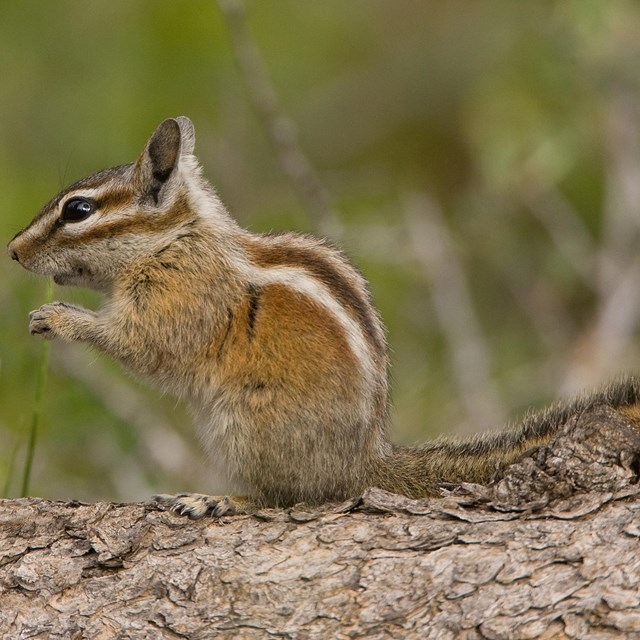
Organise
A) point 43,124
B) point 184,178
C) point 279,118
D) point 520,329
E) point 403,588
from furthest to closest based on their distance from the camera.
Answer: point 43,124 → point 520,329 → point 279,118 → point 184,178 → point 403,588

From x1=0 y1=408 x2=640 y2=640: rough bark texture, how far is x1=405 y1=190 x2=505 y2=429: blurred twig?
3.30 m

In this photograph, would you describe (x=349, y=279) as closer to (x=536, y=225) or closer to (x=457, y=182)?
(x=536, y=225)

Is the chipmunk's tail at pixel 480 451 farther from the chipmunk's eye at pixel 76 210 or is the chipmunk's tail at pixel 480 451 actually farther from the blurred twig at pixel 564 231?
the blurred twig at pixel 564 231

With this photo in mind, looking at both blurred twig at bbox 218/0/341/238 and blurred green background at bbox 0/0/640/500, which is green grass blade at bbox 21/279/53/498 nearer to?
blurred green background at bbox 0/0/640/500

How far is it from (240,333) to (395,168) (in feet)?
20.0

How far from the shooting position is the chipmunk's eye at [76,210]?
12.7 feet

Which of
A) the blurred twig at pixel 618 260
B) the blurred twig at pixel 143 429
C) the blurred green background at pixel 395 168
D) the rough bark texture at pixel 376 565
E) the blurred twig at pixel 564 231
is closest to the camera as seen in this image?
the rough bark texture at pixel 376 565

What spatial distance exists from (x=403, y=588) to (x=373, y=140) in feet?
23.4

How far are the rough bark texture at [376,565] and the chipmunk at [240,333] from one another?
288mm

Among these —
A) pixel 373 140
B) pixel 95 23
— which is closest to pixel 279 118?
pixel 373 140

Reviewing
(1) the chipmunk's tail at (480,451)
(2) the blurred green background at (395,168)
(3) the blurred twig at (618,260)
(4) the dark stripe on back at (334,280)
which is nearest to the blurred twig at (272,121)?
(2) the blurred green background at (395,168)

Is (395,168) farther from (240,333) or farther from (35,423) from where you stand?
(35,423)

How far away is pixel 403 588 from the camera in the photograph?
2.78 m

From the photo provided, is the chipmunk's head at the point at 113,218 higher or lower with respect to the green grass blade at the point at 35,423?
higher
